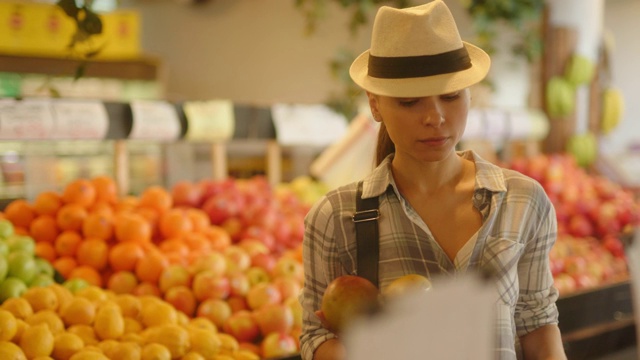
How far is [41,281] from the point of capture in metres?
2.57

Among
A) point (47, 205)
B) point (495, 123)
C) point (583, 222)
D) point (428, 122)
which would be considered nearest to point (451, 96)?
point (428, 122)

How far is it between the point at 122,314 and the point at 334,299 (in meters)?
1.34

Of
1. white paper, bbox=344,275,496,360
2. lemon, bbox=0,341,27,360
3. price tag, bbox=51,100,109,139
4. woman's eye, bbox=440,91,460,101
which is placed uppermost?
woman's eye, bbox=440,91,460,101

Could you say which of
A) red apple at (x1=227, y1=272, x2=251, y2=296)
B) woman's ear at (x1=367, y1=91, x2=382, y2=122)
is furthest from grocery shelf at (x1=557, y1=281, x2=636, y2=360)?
woman's ear at (x1=367, y1=91, x2=382, y2=122)

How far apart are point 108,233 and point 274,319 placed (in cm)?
83

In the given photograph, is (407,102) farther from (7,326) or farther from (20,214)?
(20,214)

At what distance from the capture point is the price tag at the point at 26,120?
282 centimetres

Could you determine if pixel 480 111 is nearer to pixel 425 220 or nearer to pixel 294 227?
pixel 294 227

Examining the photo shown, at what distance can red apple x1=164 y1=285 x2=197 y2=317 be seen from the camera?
270cm

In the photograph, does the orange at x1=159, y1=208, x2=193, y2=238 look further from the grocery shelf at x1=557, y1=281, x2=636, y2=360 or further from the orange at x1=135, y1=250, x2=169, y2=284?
the grocery shelf at x1=557, y1=281, x2=636, y2=360

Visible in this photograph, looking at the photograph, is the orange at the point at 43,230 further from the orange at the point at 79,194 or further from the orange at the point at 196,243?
the orange at the point at 196,243

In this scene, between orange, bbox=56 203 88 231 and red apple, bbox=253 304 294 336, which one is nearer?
red apple, bbox=253 304 294 336

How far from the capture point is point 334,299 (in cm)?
130

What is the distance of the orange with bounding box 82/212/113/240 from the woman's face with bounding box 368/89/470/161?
184 cm
